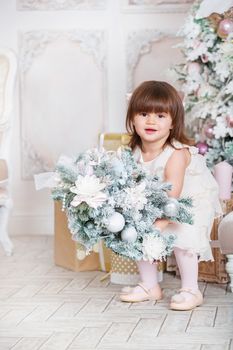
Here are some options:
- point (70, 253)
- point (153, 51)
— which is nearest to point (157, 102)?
point (70, 253)

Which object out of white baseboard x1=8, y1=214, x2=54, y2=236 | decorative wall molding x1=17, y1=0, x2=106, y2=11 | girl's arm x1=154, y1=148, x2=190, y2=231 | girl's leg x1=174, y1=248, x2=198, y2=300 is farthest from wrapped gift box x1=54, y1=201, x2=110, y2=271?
decorative wall molding x1=17, y1=0, x2=106, y2=11

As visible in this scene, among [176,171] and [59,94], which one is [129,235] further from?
[59,94]

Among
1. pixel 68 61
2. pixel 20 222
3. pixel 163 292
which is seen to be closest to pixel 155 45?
pixel 68 61

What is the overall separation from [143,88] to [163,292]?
89 centimetres

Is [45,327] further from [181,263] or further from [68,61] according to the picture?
[68,61]

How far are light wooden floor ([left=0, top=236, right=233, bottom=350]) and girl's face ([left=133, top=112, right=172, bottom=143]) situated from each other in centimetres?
68

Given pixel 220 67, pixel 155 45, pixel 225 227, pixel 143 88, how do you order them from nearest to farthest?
1. pixel 225 227
2. pixel 143 88
3. pixel 220 67
4. pixel 155 45

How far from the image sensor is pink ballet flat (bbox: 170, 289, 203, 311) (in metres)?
3.02

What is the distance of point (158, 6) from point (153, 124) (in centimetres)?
177

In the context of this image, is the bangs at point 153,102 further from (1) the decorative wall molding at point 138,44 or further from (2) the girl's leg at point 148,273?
(1) the decorative wall molding at point 138,44

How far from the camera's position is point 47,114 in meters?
4.80

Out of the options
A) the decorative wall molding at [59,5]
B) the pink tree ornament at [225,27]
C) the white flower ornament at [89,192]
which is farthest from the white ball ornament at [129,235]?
the decorative wall molding at [59,5]

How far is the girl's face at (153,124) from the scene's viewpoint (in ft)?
10.0

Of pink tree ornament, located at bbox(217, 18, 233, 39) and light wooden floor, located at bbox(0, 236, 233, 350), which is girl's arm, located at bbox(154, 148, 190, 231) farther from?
pink tree ornament, located at bbox(217, 18, 233, 39)
